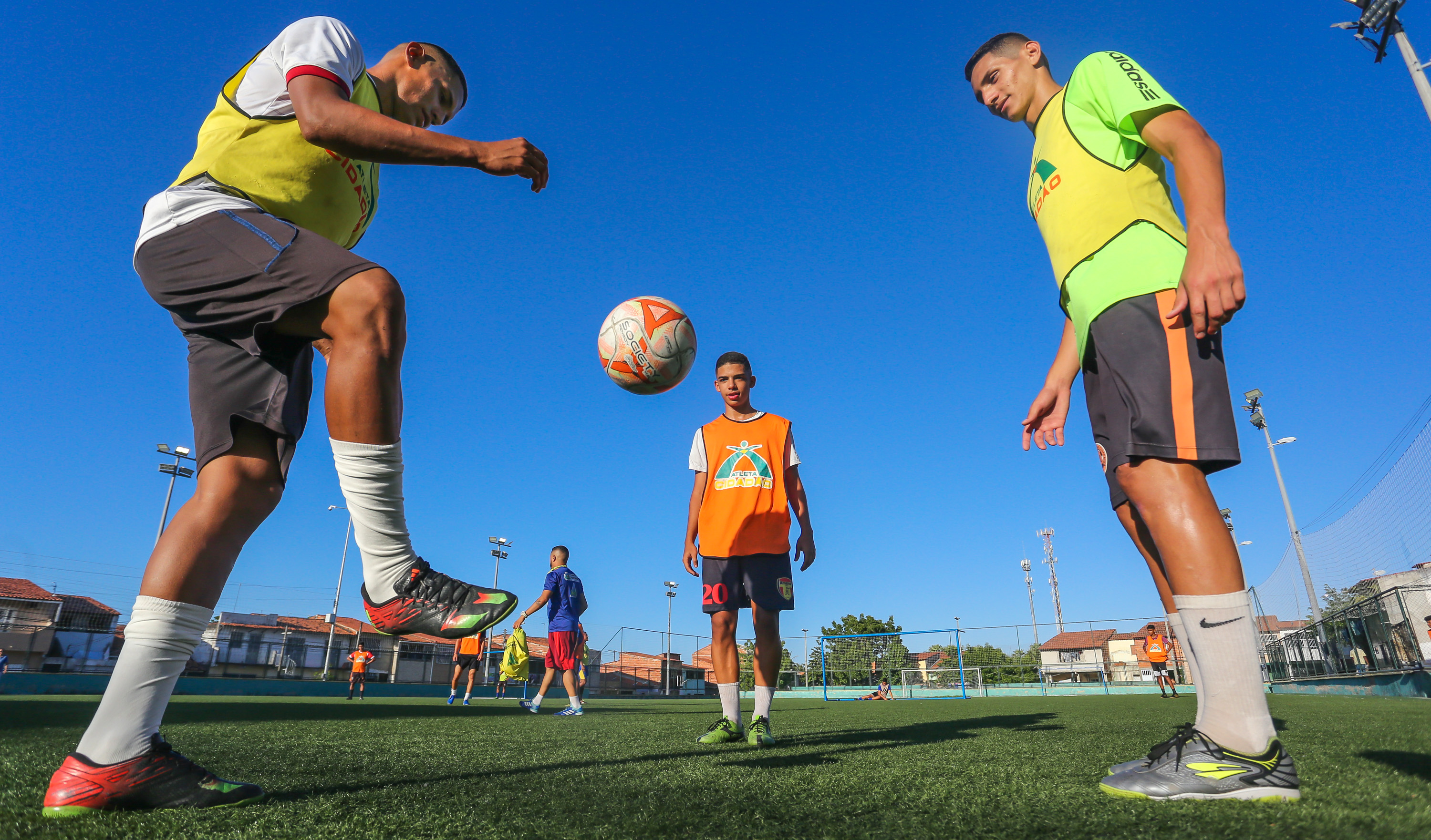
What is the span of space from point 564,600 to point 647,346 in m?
6.16

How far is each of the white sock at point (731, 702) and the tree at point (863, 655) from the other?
52.5 feet

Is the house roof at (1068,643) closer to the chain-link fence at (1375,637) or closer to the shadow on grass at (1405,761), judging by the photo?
the chain-link fence at (1375,637)

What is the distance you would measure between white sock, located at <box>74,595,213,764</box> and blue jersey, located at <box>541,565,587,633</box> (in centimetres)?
792

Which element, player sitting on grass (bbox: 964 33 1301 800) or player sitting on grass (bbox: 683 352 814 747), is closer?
player sitting on grass (bbox: 964 33 1301 800)

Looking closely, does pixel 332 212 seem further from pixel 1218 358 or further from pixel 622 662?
pixel 622 662

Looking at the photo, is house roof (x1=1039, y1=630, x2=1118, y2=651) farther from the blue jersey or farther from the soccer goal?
the blue jersey

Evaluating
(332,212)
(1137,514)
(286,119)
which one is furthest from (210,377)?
(1137,514)

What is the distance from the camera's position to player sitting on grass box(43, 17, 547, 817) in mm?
1624

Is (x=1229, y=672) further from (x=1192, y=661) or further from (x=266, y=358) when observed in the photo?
(x=266, y=358)

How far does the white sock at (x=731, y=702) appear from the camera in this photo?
157 inches

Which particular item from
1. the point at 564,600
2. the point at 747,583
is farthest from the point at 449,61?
the point at 564,600

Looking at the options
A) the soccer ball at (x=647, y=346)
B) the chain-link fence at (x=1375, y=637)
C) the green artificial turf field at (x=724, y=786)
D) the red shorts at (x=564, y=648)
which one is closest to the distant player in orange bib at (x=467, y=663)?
the red shorts at (x=564, y=648)

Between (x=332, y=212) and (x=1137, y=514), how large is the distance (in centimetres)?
276

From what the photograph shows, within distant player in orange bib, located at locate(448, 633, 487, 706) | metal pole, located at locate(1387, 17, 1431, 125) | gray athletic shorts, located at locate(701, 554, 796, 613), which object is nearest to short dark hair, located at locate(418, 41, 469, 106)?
gray athletic shorts, located at locate(701, 554, 796, 613)
